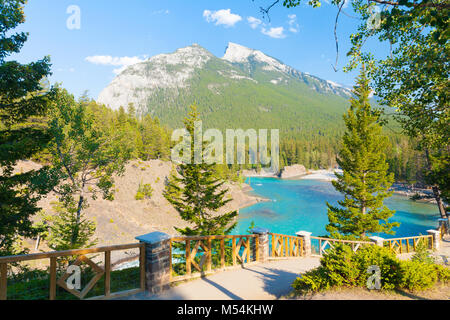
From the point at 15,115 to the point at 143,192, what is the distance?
2780cm

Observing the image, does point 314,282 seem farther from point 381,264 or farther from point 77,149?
point 77,149

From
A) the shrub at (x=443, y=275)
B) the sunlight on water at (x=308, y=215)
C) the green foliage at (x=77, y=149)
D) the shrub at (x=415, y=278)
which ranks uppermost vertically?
the green foliage at (x=77, y=149)

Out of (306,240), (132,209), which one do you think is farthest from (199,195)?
(132,209)

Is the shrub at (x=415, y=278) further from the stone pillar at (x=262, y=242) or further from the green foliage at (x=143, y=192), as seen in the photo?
the green foliage at (x=143, y=192)

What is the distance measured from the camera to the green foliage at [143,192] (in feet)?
116

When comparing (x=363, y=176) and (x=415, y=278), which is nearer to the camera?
(x=415, y=278)

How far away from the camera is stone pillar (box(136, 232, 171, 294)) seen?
566 centimetres

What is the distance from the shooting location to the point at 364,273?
566cm

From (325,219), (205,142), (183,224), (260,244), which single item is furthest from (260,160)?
(260,244)

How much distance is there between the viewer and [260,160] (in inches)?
4040

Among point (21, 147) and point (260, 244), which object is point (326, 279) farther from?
point (21, 147)

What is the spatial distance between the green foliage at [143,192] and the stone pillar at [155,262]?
31.5m

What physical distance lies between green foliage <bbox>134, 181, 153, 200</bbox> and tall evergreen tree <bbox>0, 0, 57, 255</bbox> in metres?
25.9

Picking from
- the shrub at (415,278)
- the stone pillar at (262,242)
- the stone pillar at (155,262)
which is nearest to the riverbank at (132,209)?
the stone pillar at (262,242)
